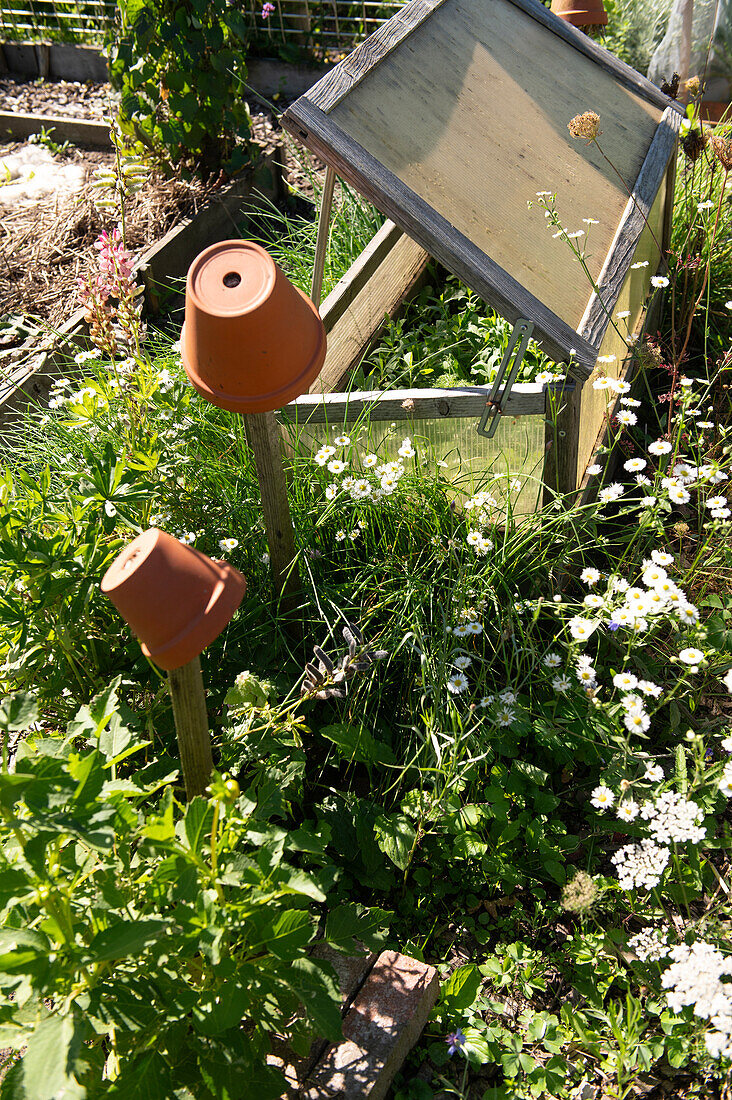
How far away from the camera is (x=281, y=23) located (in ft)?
19.2

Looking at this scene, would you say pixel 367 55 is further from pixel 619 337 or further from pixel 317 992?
pixel 317 992

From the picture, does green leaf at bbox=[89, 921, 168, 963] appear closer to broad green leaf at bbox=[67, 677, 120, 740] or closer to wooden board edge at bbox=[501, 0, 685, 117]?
broad green leaf at bbox=[67, 677, 120, 740]

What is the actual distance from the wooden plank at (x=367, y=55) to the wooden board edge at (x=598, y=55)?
47 cm

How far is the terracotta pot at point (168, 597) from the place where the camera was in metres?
1.43

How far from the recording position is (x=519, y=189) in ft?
7.79

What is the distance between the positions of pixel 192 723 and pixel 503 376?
1239mm

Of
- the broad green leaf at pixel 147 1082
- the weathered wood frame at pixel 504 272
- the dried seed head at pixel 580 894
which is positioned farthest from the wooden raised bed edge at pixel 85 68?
the broad green leaf at pixel 147 1082

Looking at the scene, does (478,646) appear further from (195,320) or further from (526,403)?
(195,320)

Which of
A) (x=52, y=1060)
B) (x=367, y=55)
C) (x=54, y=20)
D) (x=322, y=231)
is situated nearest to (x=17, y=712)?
(x=52, y=1060)

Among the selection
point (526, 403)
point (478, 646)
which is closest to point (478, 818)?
point (478, 646)

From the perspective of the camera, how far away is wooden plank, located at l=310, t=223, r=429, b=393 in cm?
308

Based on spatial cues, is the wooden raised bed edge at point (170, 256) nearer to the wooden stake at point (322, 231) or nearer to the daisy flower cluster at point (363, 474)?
the wooden stake at point (322, 231)

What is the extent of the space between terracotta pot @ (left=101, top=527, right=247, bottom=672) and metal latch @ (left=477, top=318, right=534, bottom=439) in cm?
107

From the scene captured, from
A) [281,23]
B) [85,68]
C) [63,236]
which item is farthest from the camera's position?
[85,68]
